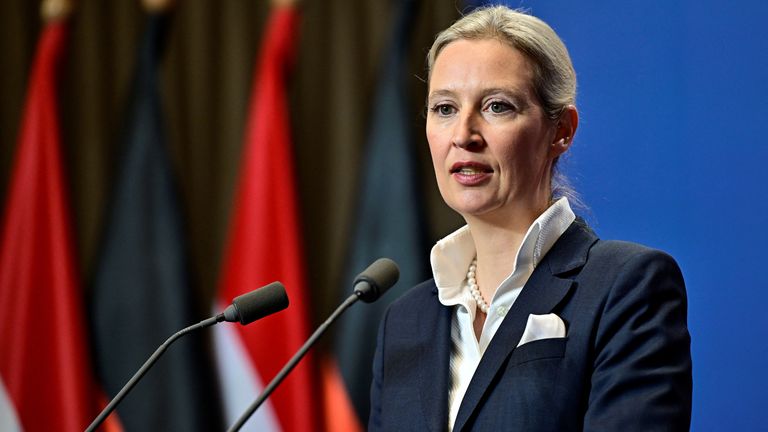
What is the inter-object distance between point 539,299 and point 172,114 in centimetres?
196

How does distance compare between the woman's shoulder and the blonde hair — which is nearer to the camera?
the woman's shoulder

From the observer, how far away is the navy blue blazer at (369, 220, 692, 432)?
1339 mm

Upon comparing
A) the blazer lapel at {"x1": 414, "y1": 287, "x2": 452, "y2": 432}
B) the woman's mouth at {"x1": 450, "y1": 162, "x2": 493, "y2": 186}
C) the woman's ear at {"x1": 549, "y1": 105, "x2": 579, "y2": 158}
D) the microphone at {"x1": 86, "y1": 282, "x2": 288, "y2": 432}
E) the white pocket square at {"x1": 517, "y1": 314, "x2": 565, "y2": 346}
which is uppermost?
the woman's ear at {"x1": 549, "y1": 105, "x2": 579, "y2": 158}

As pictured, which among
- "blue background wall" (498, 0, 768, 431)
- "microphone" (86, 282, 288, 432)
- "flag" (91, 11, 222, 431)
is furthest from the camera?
"flag" (91, 11, 222, 431)

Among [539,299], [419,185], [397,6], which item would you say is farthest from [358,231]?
[539,299]

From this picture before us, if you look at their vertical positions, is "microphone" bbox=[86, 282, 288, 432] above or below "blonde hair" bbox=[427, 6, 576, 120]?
below

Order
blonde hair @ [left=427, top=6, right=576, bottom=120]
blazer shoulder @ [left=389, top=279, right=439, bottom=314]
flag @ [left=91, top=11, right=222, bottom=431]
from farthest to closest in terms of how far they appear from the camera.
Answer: flag @ [left=91, top=11, right=222, bottom=431]
blazer shoulder @ [left=389, top=279, right=439, bottom=314]
blonde hair @ [left=427, top=6, right=576, bottom=120]

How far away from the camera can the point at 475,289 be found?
67.7 inches

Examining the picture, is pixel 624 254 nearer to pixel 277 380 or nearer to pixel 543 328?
pixel 543 328

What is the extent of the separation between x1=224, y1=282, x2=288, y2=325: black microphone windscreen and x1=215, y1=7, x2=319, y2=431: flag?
1521 mm

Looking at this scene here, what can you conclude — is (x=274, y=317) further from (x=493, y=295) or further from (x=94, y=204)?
(x=493, y=295)

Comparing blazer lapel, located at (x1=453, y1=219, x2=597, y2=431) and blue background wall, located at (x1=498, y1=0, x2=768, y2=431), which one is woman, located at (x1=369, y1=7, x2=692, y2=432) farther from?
blue background wall, located at (x1=498, y1=0, x2=768, y2=431)

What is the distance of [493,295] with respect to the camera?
5.44ft

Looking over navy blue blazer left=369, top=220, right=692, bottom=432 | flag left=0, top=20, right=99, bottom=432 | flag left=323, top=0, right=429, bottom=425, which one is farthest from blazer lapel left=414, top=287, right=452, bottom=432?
flag left=0, top=20, right=99, bottom=432
